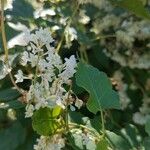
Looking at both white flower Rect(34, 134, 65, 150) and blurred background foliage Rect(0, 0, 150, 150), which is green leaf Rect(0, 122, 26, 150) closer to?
blurred background foliage Rect(0, 0, 150, 150)

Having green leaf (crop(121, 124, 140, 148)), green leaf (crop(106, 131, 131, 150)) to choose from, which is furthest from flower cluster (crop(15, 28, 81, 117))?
green leaf (crop(121, 124, 140, 148))

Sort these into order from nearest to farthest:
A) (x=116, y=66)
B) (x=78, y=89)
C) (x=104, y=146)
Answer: (x=104, y=146), (x=78, y=89), (x=116, y=66)

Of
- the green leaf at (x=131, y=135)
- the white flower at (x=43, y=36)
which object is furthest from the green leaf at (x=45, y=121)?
the green leaf at (x=131, y=135)

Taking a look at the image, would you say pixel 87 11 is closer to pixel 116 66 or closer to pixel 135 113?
pixel 116 66

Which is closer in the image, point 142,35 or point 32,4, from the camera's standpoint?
point 32,4

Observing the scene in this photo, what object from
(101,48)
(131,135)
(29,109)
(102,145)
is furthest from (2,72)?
(101,48)

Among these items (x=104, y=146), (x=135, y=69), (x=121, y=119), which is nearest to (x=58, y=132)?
(x=104, y=146)

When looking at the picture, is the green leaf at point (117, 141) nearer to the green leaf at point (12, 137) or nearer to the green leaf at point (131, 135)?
the green leaf at point (131, 135)

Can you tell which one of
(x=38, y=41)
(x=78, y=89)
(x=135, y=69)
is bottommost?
(x=135, y=69)
